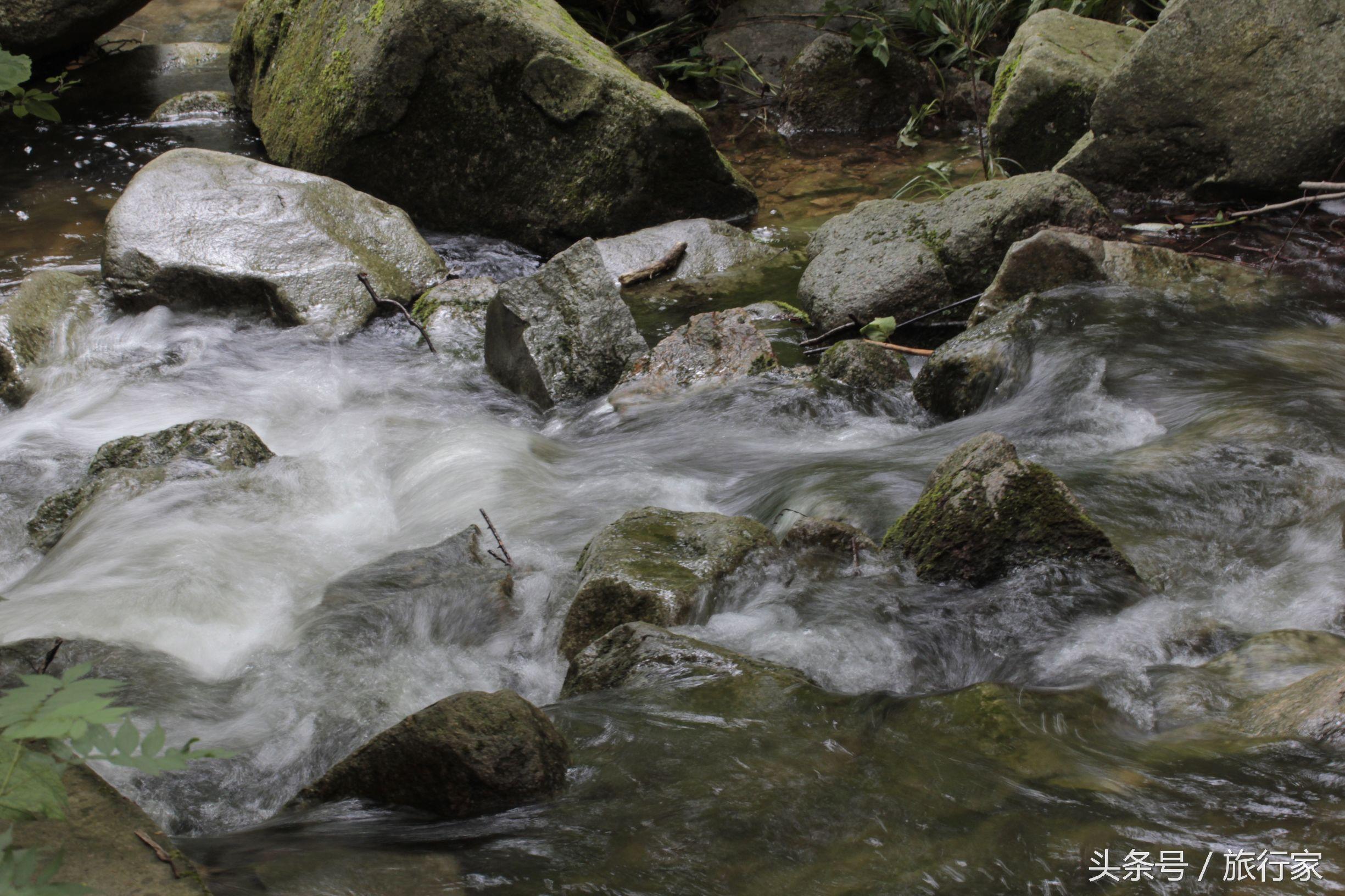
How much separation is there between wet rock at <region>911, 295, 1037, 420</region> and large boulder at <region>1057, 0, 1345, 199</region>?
6.58 ft

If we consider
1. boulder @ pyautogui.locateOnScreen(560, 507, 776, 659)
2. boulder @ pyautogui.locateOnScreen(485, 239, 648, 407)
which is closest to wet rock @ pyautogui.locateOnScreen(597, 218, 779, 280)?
boulder @ pyautogui.locateOnScreen(485, 239, 648, 407)

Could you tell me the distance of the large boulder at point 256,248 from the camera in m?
5.78

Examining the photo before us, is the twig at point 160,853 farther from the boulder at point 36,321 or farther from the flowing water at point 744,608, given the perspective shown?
the boulder at point 36,321

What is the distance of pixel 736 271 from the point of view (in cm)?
650

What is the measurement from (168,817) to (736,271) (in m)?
4.86

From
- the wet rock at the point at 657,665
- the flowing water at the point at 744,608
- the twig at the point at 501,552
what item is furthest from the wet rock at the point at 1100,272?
the wet rock at the point at 657,665

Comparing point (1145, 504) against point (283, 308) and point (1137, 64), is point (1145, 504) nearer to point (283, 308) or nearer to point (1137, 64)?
point (1137, 64)

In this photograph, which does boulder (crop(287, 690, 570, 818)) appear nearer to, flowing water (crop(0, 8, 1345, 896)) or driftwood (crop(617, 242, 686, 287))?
flowing water (crop(0, 8, 1345, 896))

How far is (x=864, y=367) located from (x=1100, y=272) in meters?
1.29

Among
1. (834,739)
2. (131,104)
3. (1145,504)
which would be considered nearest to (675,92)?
(131,104)

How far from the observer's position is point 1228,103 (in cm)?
556

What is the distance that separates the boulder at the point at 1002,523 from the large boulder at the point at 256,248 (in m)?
3.96

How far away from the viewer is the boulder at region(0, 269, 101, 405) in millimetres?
5211

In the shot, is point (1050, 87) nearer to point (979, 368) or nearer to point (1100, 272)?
point (1100, 272)
